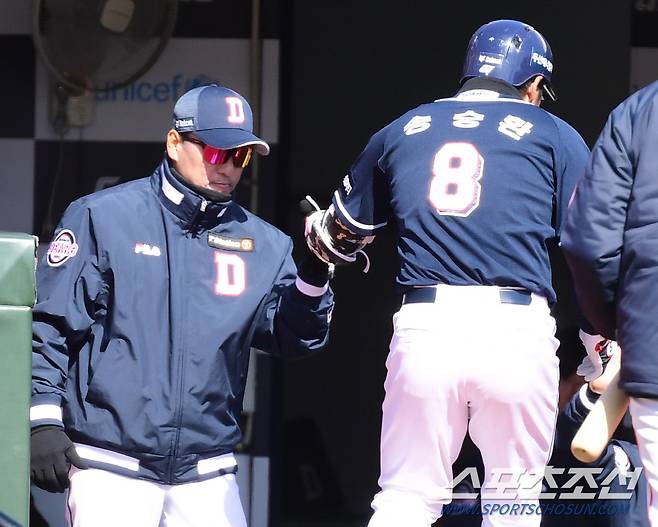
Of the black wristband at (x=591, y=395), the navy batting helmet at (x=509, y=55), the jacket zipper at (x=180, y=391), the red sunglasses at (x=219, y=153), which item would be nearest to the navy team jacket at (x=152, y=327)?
the jacket zipper at (x=180, y=391)

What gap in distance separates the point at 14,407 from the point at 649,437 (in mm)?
1328

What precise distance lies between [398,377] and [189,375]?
1.75 ft

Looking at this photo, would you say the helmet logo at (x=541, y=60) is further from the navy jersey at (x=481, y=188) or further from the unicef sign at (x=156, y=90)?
the unicef sign at (x=156, y=90)

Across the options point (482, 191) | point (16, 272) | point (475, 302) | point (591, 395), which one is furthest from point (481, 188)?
point (16, 272)

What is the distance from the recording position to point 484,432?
3340 millimetres

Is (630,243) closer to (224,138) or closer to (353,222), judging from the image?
(353,222)

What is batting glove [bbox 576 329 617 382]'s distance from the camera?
375cm

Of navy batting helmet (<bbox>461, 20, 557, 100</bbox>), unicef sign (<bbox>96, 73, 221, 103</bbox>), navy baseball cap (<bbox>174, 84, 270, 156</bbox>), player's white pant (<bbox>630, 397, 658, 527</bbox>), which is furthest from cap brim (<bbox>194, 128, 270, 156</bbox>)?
unicef sign (<bbox>96, 73, 221, 103</bbox>)

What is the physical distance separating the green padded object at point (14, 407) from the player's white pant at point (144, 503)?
19.0 inches

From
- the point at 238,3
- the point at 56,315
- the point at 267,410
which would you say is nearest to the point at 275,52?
the point at 238,3

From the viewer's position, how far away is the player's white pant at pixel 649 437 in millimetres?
2908

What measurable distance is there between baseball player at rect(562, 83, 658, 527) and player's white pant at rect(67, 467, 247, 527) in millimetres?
1125

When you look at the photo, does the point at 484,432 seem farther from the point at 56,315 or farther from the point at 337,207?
the point at 56,315

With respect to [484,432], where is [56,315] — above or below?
above
